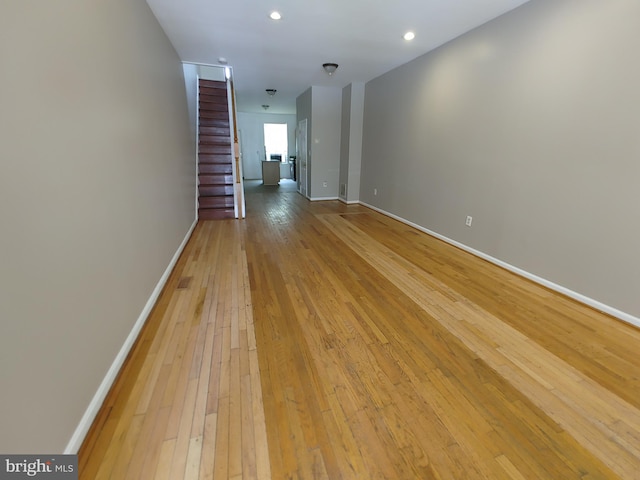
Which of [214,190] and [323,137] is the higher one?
[323,137]

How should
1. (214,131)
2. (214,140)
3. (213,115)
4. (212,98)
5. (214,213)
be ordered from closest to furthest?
(214,213) → (214,140) → (214,131) → (213,115) → (212,98)

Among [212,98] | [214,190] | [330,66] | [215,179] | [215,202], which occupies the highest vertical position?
[330,66]

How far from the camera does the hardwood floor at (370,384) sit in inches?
45.5

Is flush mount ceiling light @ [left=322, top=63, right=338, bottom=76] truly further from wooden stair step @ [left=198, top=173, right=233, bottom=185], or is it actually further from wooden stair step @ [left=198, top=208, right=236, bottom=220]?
wooden stair step @ [left=198, top=208, right=236, bottom=220]

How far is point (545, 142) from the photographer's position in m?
2.59

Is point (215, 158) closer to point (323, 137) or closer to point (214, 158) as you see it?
point (214, 158)

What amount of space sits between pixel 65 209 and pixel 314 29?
3150mm

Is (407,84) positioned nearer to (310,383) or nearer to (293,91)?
(293,91)

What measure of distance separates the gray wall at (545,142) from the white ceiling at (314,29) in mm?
376

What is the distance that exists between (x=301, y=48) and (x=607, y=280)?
410cm

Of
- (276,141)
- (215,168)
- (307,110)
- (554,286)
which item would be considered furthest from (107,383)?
(276,141)

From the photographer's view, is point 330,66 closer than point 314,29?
No

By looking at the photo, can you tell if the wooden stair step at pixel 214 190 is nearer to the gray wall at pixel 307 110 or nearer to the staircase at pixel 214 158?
the staircase at pixel 214 158

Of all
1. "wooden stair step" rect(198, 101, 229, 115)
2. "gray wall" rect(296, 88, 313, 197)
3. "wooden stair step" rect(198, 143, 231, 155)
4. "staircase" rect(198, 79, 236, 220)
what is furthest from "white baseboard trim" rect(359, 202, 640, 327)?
"wooden stair step" rect(198, 101, 229, 115)
